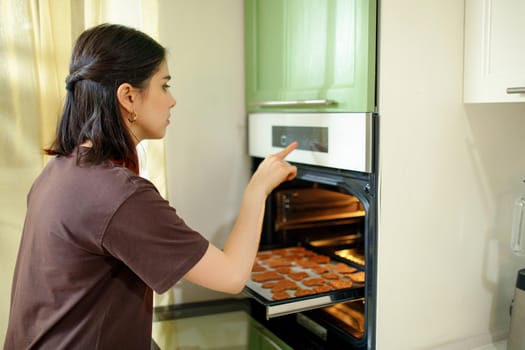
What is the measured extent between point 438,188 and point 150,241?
0.72 meters

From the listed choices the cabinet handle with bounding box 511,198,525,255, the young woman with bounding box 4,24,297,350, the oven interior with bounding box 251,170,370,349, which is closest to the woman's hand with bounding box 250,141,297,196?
the young woman with bounding box 4,24,297,350

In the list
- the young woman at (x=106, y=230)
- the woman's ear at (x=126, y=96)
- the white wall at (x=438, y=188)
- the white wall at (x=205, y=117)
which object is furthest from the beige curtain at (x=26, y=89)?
the white wall at (x=438, y=188)

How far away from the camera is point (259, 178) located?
1067mm

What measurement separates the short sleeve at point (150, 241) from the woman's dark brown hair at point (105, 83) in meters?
0.10

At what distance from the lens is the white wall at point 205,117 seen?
5.04 feet

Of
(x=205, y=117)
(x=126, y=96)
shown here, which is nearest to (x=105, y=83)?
(x=126, y=96)

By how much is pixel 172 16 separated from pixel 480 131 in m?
0.91

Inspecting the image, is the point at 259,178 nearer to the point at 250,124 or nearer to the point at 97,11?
the point at 250,124

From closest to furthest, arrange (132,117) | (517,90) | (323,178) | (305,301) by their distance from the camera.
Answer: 1. (132,117)
2. (517,90)
3. (305,301)
4. (323,178)

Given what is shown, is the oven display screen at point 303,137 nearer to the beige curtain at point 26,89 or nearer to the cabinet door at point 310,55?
the cabinet door at point 310,55

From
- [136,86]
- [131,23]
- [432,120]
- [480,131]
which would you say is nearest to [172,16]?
[131,23]

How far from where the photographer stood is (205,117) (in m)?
1.58

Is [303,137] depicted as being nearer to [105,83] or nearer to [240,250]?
[240,250]

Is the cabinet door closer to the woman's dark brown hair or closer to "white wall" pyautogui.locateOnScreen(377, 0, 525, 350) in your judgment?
"white wall" pyautogui.locateOnScreen(377, 0, 525, 350)
